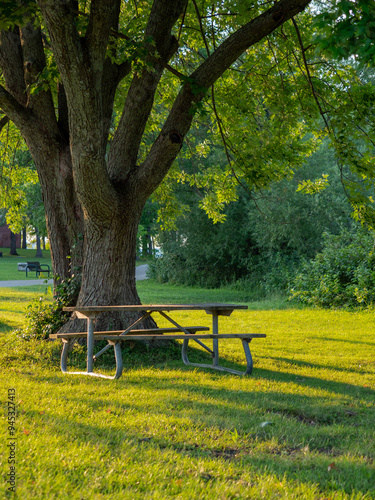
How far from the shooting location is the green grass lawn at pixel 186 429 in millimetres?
3039

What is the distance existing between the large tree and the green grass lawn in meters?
1.71

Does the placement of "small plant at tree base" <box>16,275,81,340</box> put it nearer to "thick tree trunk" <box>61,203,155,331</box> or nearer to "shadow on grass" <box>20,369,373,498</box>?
"thick tree trunk" <box>61,203,155,331</box>

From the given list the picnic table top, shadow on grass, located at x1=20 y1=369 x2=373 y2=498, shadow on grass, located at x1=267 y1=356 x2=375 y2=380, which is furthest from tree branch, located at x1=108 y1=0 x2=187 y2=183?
shadow on grass, located at x1=267 y1=356 x2=375 y2=380

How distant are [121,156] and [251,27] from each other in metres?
2.66

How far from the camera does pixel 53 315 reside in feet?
26.7

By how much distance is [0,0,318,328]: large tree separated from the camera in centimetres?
627

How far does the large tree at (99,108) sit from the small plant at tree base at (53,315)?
385 mm

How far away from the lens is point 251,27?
21.2 ft

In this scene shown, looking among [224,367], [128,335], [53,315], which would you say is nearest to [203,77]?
[128,335]

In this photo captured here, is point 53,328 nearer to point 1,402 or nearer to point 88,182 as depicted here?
point 88,182

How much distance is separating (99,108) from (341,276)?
12857mm

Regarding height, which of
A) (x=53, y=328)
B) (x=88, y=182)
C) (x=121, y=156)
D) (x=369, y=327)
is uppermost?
(x=121, y=156)

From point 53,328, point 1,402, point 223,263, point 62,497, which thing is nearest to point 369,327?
point 53,328

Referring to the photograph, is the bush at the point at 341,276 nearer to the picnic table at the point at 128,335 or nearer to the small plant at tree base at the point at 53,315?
the picnic table at the point at 128,335
